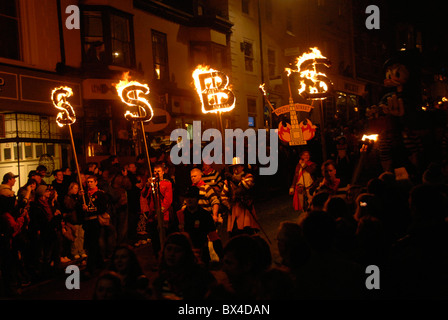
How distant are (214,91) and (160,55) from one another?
407 inches

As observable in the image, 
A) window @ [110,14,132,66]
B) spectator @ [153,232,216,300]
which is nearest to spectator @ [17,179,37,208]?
spectator @ [153,232,216,300]

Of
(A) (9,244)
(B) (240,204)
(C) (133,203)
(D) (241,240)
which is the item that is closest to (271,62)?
(C) (133,203)

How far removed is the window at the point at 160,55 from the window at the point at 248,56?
6028 mm

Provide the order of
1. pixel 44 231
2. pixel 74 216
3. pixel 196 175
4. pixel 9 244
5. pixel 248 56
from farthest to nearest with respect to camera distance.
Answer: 1. pixel 248 56
2. pixel 74 216
3. pixel 196 175
4. pixel 44 231
5. pixel 9 244

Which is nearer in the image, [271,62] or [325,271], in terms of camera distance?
[325,271]

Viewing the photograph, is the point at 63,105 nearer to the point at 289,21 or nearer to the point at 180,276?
the point at 180,276

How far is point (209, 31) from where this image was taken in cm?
2109

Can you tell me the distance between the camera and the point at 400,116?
7.30 meters

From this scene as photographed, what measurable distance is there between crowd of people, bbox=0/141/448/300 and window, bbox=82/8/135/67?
685cm

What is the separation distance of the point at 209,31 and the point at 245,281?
18.9m

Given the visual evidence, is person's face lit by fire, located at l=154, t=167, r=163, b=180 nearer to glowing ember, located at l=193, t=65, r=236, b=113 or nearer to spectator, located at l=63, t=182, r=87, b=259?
spectator, located at l=63, t=182, r=87, b=259
